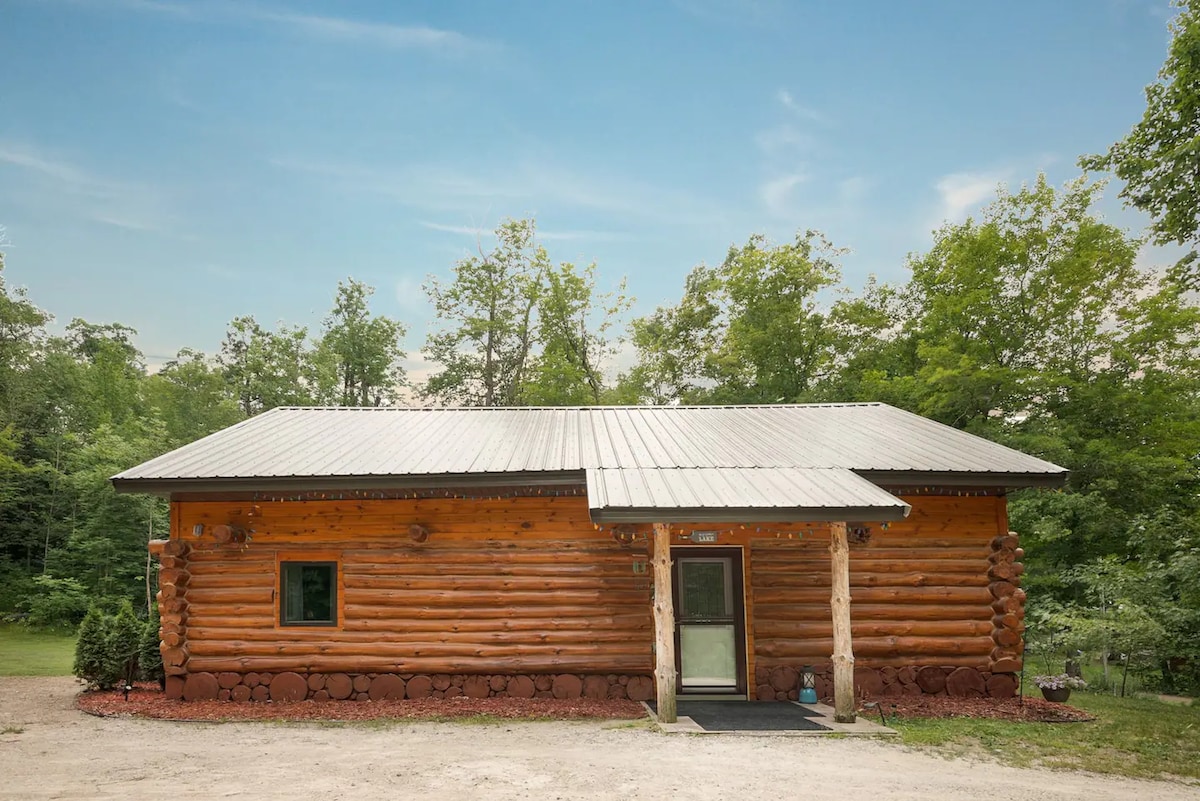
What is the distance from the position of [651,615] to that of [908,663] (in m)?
3.61

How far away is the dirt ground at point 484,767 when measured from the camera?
6.29 m

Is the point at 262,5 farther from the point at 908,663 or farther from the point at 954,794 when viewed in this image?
the point at 954,794

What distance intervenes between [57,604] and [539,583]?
65.6 feet

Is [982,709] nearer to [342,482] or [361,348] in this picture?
[342,482]

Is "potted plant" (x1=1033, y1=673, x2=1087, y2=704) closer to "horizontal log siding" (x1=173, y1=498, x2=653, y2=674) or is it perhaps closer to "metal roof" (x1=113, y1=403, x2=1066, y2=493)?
"metal roof" (x1=113, y1=403, x2=1066, y2=493)

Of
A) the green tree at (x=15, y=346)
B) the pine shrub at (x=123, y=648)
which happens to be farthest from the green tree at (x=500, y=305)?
the pine shrub at (x=123, y=648)

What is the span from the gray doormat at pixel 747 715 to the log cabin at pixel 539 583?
0.51 metres

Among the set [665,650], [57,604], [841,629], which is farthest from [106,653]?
[57,604]

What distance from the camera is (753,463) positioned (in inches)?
433

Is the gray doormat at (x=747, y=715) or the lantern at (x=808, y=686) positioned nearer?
the gray doormat at (x=747, y=715)

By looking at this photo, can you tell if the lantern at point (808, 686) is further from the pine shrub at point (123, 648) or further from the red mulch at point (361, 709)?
the pine shrub at point (123, 648)

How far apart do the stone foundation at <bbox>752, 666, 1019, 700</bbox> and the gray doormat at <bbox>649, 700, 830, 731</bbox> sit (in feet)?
0.87

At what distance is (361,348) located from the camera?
3597cm

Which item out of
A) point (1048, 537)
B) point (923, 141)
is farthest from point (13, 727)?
point (923, 141)
